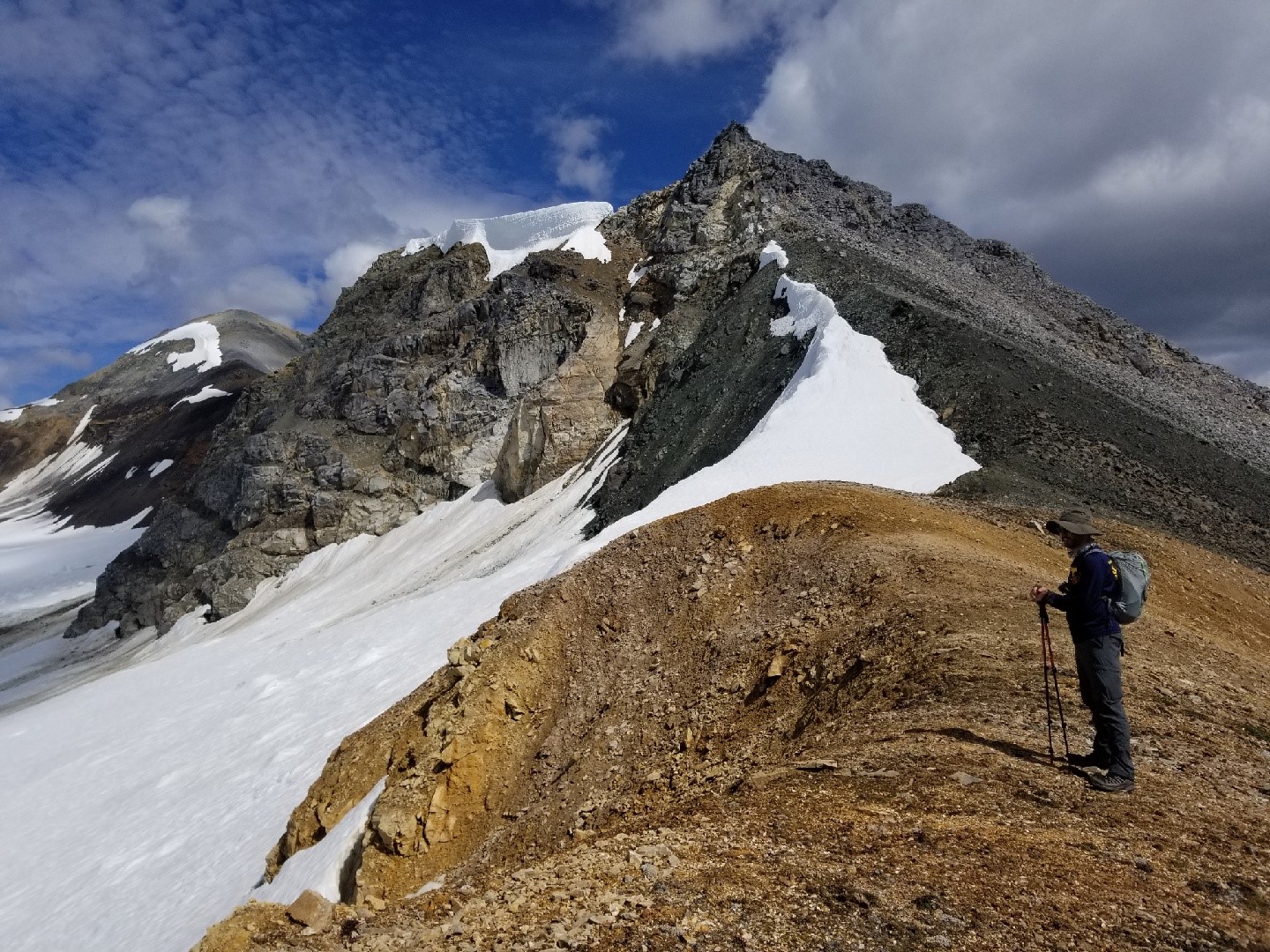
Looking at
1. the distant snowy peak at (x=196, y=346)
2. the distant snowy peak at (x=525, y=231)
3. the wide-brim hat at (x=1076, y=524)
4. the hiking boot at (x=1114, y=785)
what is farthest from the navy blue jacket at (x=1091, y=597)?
the distant snowy peak at (x=196, y=346)

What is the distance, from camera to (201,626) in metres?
42.3

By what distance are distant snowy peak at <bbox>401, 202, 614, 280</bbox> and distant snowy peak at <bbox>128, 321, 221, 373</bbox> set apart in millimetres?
79214

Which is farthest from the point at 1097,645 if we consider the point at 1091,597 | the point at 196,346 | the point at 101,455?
the point at 196,346

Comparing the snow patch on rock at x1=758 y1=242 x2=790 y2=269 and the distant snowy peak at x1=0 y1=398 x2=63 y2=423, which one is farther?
the distant snowy peak at x1=0 y1=398 x2=63 y2=423

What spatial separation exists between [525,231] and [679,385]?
3127 centimetres

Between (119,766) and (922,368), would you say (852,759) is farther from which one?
(119,766)

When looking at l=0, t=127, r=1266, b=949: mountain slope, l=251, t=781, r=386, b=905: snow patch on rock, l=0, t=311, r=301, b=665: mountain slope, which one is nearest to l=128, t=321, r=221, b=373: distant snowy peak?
l=0, t=311, r=301, b=665: mountain slope

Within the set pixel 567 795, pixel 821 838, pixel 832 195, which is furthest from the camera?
pixel 832 195

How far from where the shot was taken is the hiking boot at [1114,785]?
4633mm

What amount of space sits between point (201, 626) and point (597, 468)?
90.3ft

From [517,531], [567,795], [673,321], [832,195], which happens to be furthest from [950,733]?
[832,195]

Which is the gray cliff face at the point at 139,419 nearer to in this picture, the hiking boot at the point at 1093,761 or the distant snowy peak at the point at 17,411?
the distant snowy peak at the point at 17,411

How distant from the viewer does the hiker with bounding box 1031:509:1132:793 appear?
15.6ft

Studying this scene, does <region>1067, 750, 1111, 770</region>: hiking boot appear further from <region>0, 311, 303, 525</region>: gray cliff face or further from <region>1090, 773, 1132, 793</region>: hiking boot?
<region>0, 311, 303, 525</region>: gray cliff face
